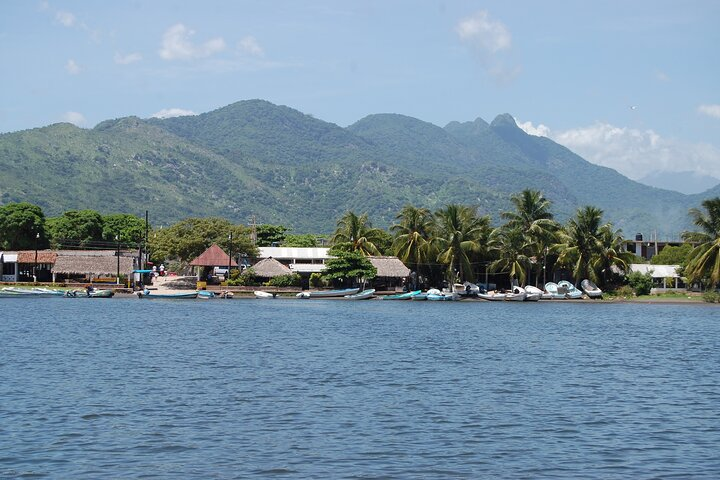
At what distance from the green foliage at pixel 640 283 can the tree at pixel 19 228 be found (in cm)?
7023

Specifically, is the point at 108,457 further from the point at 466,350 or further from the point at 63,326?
the point at 63,326

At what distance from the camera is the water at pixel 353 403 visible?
19.2 m

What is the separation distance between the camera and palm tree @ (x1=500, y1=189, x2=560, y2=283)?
303 ft

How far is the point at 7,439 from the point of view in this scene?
2075 centimetres

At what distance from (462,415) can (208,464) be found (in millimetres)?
8291

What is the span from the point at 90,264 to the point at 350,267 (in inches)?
1080

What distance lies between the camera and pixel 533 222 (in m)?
92.6

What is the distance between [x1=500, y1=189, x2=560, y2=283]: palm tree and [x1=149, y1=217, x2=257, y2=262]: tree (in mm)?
30177

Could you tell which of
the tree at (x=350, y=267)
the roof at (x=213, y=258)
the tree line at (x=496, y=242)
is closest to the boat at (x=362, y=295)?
the tree at (x=350, y=267)

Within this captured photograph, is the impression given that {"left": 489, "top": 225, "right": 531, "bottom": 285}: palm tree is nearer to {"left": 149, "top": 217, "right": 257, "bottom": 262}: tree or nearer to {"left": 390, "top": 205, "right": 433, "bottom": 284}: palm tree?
{"left": 390, "top": 205, "right": 433, "bottom": 284}: palm tree

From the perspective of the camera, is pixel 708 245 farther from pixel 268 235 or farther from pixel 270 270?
pixel 268 235

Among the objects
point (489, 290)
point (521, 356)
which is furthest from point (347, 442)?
point (489, 290)

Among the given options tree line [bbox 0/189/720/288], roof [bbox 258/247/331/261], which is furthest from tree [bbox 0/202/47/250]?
roof [bbox 258/247/331/261]

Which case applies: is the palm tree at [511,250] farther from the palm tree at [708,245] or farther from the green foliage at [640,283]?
the palm tree at [708,245]
